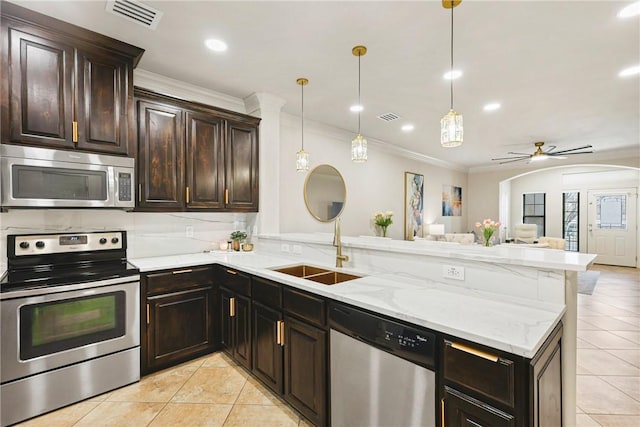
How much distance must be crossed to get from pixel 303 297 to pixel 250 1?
6.50 ft

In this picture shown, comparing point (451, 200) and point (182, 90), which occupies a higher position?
point (182, 90)

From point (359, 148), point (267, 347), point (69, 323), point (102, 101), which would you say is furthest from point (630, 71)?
point (69, 323)

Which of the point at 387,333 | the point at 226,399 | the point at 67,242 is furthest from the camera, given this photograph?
the point at 67,242

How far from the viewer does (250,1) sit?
1928 millimetres

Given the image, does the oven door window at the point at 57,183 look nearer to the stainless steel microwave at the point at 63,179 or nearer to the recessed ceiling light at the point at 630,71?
the stainless steel microwave at the point at 63,179

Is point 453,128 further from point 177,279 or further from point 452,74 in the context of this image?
point 177,279

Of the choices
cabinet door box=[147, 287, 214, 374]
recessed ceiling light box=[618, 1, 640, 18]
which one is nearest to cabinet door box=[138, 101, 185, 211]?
cabinet door box=[147, 287, 214, 374]

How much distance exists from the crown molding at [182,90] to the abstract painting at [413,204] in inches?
159

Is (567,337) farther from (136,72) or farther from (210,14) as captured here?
(136,72)

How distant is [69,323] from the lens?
81.4 inches

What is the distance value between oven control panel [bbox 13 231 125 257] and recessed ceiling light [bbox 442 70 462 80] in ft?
11.5

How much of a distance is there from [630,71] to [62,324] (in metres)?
5.48

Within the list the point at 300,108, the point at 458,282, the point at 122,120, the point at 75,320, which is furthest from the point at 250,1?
the point at 75,320

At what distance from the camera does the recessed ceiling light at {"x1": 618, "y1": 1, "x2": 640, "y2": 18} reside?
78.4 inches
